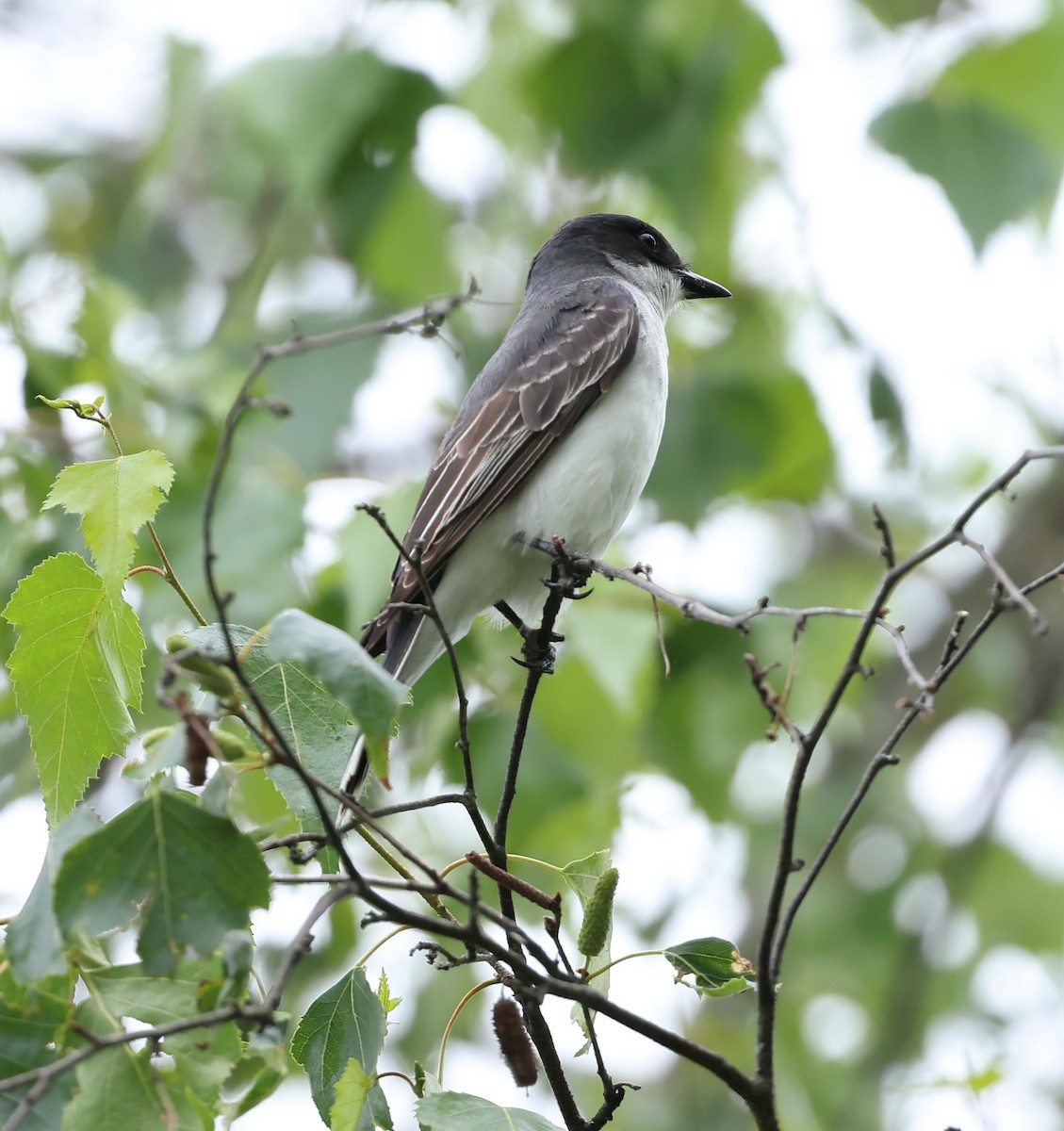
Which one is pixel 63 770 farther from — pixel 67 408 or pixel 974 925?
pixel 974 925

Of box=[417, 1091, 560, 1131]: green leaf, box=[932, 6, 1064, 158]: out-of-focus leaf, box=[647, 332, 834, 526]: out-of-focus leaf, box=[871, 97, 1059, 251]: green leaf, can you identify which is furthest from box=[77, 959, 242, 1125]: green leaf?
box=[932, 6, 1064, 158]: out-of-focus leaf

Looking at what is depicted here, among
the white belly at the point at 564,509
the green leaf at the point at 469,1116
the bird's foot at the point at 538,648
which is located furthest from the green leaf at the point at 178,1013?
the white belly at the point at 564,509

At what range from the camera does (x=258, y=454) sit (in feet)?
14.4

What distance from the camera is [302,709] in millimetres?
2025

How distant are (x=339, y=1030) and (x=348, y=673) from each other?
0.64m

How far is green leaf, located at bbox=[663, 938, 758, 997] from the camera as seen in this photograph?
6.46ft

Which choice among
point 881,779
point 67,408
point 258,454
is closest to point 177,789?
point 67,408

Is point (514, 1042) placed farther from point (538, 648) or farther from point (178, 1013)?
point (538, 648)

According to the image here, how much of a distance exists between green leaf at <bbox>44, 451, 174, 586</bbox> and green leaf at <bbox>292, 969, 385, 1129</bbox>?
2.17ft

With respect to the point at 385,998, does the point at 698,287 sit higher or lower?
higher

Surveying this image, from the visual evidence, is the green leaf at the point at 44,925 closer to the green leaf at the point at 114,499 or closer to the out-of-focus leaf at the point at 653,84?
the green leaf at the point at 114,499

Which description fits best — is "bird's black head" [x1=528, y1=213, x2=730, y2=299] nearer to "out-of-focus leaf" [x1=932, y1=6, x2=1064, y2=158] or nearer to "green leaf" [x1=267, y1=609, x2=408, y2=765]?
"out-of-focus leaf" [x1=932, y1=6, x2=1064, y2=158]

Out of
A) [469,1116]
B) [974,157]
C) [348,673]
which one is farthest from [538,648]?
[974,157]

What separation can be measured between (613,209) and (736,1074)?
16.6 ft
